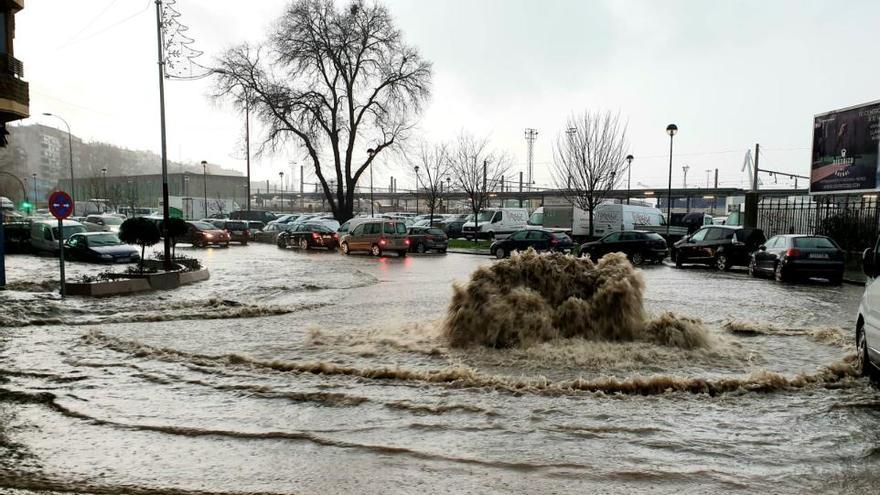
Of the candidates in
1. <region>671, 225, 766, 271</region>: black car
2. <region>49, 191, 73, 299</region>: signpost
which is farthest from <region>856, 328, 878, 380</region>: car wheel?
<region>671, 225, 766, 271</region>: black car

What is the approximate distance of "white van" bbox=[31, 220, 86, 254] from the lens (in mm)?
26031

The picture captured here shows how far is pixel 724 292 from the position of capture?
15.2 meters

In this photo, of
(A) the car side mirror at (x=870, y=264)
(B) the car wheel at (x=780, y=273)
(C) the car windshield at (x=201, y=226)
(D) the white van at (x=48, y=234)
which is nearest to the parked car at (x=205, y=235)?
(C) the car windshield at (x=201, y=226)

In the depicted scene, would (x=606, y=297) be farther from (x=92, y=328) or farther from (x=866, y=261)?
(x=92, y=328)

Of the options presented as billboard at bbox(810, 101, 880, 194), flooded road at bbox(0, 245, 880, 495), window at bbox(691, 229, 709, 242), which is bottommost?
flooded road at bbox(0, 245, 880, 495)

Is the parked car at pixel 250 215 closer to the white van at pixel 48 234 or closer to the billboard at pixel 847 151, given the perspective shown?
the white van at pixel 48 234

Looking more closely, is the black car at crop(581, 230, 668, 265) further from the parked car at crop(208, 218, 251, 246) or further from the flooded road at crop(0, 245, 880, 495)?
the parked car at crop(208, 218, 251, 246)

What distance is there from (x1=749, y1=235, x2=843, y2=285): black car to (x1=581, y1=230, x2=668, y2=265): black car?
20.2ft

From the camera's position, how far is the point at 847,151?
25266 millimetres

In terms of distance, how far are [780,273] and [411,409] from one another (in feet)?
50.9

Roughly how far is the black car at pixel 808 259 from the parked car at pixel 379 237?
16.1 meters

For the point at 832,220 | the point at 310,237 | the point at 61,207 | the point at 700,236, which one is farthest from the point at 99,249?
the point at 832,220

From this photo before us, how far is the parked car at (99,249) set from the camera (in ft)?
73.2

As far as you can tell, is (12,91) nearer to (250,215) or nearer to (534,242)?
(534,242)
